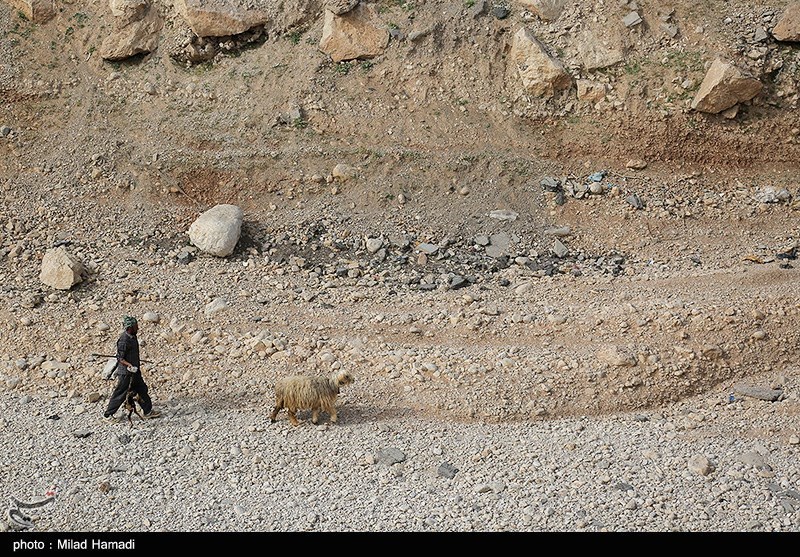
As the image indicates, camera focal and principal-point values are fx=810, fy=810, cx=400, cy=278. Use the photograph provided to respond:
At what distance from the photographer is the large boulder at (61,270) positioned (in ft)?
39.6

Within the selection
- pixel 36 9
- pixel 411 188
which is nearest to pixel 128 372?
pixel 411 188

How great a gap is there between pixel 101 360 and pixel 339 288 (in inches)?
142

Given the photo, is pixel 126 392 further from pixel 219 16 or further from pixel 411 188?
pixel 219 16

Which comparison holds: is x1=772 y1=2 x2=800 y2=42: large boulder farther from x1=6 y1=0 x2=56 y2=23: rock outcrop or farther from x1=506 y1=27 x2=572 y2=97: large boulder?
x1=6 y1=0 x2=56 y2=23: rock outcrop

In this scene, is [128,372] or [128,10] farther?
[128,10]

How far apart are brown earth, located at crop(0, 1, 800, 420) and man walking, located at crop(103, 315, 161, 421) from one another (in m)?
0.91

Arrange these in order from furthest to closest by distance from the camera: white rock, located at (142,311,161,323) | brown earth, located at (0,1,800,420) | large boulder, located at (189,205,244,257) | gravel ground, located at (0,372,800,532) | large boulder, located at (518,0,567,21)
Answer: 1. large boulder, located at (518,0,567,21)
2. large boulder, located at (189,205,244,257)
3. white rock, located at (142,311,161,323)
4. brown earth, located at (0,1,800,420)
5. gravel ground, located at (0,372,800,532)

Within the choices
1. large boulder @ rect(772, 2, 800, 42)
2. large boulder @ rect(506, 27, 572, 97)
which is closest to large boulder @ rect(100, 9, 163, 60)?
large boulder @ rect(506, 27, 572, 97)

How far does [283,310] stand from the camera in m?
11.8

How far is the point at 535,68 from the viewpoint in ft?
49.6

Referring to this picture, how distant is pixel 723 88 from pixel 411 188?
5.92 m

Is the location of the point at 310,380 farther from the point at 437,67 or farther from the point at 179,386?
the point at 437,67

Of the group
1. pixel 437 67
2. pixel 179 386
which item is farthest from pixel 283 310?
pixel 437 67

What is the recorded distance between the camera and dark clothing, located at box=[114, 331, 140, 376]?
9180 millimetres
